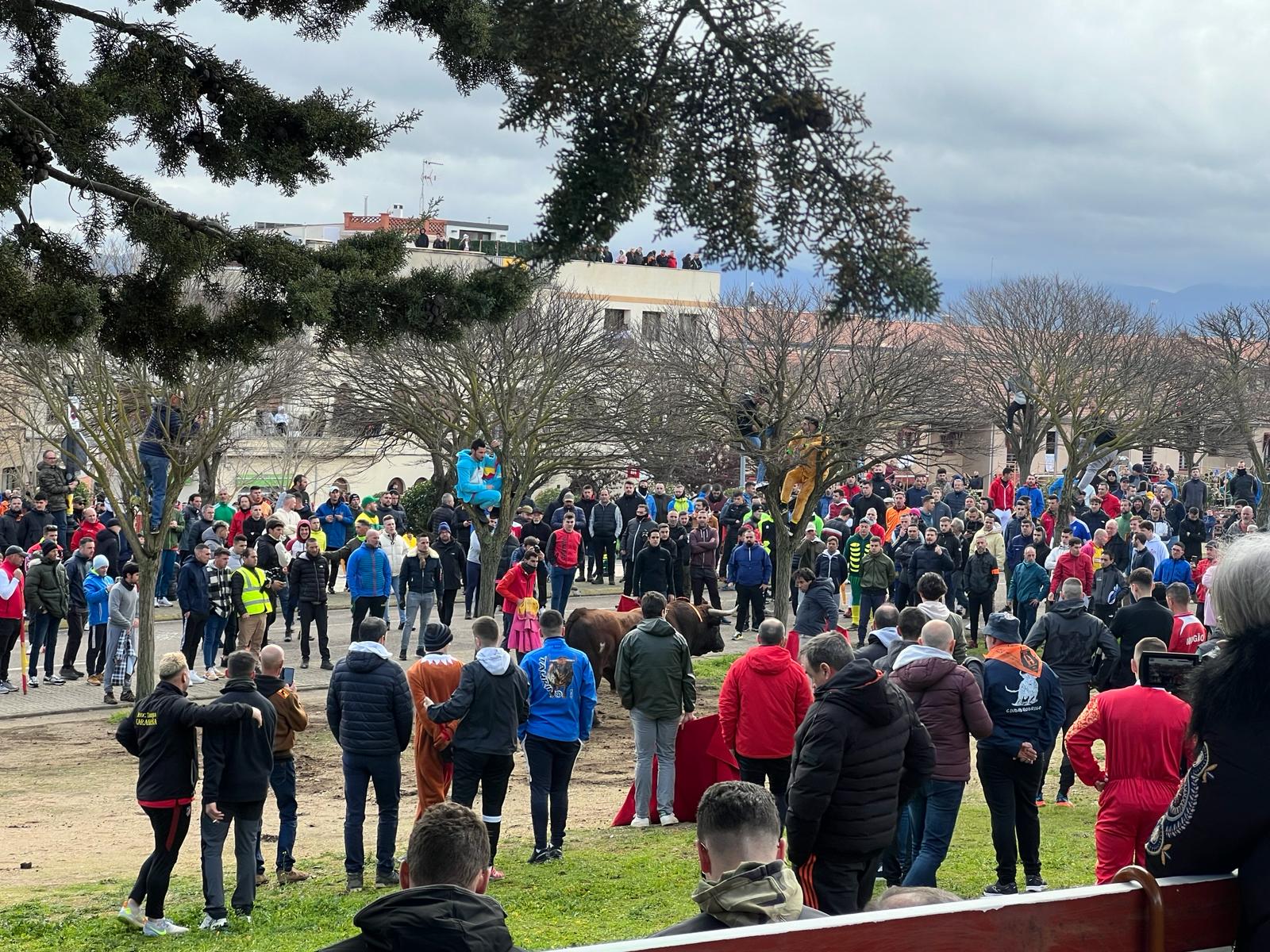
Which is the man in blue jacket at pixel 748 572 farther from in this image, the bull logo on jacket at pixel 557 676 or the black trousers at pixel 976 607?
the bull logo on jacket at pixel 557 676

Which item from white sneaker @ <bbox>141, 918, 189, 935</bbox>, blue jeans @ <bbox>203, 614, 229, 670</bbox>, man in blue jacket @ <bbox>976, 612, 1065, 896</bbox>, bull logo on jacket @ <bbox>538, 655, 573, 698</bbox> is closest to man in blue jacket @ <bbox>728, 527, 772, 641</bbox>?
blue jeans @ <bbox>203, 614, 229, 670</bbox>

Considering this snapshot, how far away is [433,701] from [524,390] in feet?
46.9

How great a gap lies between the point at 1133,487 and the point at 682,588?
544 inches

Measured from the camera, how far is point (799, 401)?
19.8 m

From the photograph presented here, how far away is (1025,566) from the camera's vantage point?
68.0ft

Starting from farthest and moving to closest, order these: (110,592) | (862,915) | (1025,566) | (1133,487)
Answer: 1. (1133,487)
2. (1025,566)
3. (110,592)
4. (862,915)

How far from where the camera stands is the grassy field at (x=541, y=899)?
8.73 meters

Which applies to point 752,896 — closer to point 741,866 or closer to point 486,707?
point 741,866

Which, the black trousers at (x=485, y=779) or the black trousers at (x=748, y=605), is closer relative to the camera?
the black trousers at (x=485, y=779)

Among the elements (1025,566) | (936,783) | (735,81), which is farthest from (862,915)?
(1025,566)

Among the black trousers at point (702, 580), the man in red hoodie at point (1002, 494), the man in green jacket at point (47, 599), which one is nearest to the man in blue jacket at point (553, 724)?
the man in green jacket at point (47, 599)

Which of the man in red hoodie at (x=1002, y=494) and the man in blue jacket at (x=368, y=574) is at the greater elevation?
the man in red hoodie at (x=1002, y=494)

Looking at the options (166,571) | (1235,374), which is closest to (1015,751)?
(166,571)

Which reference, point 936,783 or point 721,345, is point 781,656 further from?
point 721,345
